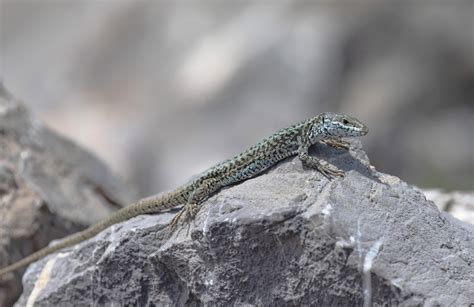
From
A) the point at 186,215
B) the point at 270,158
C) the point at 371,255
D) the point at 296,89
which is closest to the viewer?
the point at 371,255

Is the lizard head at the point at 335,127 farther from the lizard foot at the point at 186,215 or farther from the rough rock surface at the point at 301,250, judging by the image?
the lizard foot at the point at 186,215

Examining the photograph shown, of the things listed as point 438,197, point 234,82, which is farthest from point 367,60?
point 438,197

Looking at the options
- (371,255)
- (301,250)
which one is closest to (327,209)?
(301,250)

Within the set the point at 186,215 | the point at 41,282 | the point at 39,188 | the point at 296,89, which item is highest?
the point at 296,89

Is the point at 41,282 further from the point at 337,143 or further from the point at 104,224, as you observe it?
the point at 337,143

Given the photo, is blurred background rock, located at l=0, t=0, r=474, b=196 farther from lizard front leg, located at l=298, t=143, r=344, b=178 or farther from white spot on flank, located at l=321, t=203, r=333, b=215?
white spot on flank, located at l=321, t=203, r=333, b=215

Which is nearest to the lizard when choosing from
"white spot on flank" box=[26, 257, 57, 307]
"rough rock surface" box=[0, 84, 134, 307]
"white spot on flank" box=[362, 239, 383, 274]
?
"white spot on flank" box=[362, 239, 383, 274]

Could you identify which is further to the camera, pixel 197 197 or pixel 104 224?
pixel 104 224
